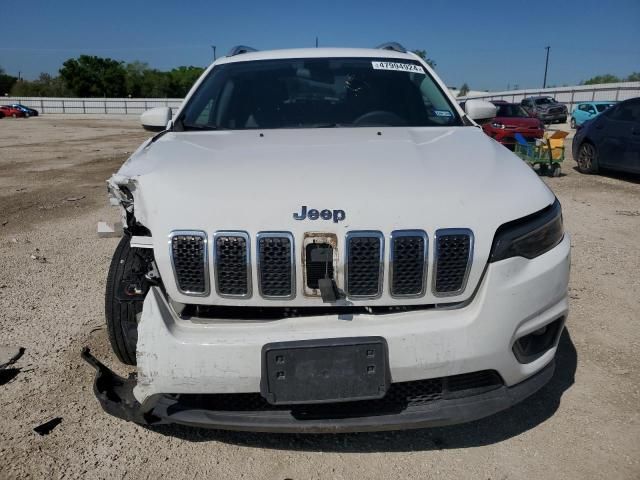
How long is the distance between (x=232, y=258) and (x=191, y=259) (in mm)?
156

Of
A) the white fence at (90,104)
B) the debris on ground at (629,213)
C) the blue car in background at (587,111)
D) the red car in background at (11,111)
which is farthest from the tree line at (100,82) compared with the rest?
the debris on ground at (629,213)

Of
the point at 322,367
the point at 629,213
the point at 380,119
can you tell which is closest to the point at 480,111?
the point at 380,119

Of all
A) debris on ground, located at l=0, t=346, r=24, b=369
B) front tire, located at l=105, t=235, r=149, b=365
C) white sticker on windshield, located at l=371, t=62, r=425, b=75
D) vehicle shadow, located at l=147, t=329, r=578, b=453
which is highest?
white sticker on windshield, located at l=371, t=62, r=425, b=75

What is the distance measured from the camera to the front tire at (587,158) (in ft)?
33.1

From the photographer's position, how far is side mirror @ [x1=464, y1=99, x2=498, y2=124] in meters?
3.47

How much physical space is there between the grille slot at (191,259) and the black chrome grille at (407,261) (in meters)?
0.69

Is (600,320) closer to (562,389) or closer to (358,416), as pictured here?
(562,389)

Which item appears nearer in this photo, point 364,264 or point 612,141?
point 364,264

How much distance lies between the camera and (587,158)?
10320 millimetres

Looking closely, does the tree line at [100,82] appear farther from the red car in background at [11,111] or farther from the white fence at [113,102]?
the red car in background at [11,111]

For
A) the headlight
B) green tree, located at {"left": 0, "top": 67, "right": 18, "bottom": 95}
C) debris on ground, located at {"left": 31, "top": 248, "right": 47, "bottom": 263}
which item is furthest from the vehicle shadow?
green tree, located at {"left": 0, "top": 67, "right": 18, "bottom": 95}

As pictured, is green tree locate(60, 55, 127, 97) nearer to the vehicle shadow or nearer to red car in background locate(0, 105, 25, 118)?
red car in background locate(0, 105, 25, 118)

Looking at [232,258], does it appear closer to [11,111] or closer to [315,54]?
[315,54]

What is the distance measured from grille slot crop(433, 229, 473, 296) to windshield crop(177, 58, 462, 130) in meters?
1.39
